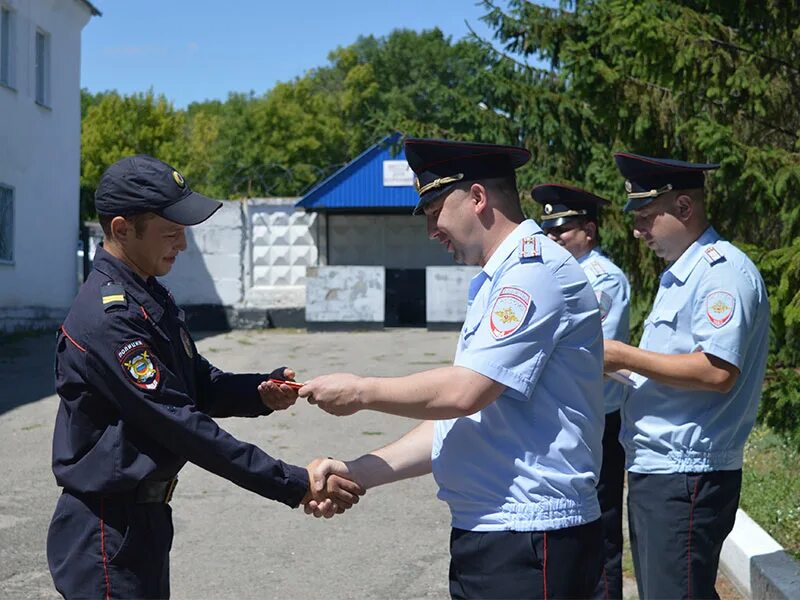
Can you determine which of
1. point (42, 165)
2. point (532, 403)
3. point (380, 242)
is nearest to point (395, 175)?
point (380, 242)

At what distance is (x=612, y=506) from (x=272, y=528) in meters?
2.83

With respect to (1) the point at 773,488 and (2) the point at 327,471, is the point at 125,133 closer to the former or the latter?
(1) the point at 773,488

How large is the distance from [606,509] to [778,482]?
273 centimetres

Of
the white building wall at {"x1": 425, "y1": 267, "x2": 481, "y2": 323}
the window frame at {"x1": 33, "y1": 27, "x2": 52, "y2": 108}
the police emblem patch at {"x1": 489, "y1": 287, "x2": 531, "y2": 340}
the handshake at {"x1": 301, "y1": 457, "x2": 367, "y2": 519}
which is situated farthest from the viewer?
the white building wall at {"x1": 425, "y1": 267, "x2": 481, "y2": 323}

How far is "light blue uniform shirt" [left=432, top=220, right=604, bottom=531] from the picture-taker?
271 centimetres

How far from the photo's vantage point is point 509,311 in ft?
8.93

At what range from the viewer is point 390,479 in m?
3.30

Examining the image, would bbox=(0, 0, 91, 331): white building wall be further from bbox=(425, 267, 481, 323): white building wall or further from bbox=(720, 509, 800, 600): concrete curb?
bbox=(720, 509, 800, 600): concrete curb

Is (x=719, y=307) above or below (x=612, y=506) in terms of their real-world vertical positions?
above

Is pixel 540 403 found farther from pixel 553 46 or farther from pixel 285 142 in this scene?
pixel 285 142

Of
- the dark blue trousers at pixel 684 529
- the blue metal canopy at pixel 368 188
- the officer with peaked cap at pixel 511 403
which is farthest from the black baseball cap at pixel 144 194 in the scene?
the blue metal canopy at pixel 368 188

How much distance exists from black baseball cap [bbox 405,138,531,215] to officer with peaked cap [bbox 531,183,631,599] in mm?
1914

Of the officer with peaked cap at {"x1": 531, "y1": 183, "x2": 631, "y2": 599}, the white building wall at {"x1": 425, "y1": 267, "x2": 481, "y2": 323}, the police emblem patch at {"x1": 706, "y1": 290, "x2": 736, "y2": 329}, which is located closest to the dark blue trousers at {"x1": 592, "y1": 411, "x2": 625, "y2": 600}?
the officer with peaked cap at {"x1": 531, "y1": 183, "x2": 631, "y2": 599}

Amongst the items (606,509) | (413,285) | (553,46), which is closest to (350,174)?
(413,285)
